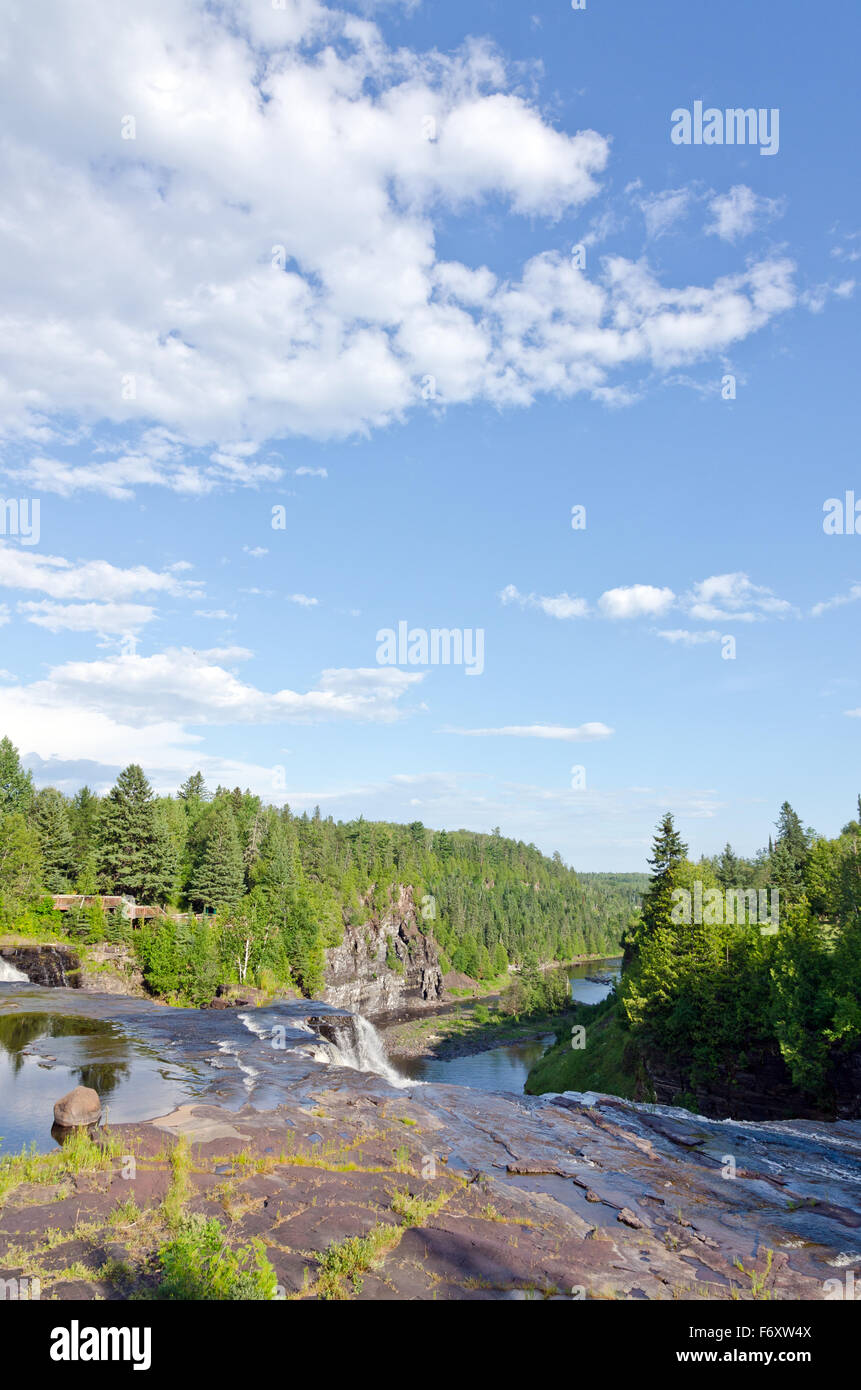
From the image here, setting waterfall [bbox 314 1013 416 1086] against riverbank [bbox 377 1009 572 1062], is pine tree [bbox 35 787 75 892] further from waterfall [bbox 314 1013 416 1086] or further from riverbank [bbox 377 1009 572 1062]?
riverbank [bbox 377 1009 572 1062]

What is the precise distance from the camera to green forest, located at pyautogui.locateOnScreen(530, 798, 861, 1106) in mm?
42906

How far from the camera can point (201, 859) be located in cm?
9312

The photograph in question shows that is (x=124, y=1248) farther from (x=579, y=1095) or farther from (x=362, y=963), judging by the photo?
(x=362, y=963)

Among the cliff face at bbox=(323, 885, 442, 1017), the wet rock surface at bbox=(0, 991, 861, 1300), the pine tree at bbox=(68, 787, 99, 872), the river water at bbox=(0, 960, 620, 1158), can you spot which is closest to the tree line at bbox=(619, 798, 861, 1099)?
the wet rock surface at bbox=(0, 991, 861, 1300)

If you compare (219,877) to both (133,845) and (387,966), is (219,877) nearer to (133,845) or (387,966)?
(133,845)

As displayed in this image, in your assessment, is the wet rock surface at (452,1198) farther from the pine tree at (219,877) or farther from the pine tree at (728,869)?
the pine tree at (728,869)

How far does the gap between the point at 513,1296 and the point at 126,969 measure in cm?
6294

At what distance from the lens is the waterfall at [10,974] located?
60062 millimetres

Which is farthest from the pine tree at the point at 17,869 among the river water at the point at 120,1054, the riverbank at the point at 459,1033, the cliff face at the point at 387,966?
the cliff face at the point at 387,966

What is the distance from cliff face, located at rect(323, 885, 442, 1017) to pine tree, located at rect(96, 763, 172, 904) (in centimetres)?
5008

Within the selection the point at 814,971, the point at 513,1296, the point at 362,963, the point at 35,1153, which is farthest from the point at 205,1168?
the point at 362,963

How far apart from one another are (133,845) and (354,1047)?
41.1m
